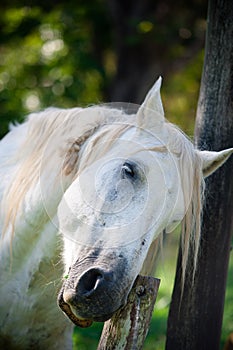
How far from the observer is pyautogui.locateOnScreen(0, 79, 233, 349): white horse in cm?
281

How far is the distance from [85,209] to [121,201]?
0.20m

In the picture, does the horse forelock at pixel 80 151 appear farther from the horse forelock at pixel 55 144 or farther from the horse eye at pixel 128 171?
the horse eye at pixel 128 171

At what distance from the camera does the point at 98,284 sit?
2688 millimetres

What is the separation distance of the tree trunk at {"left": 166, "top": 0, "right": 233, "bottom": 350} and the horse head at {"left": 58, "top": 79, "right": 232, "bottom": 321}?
58 cm

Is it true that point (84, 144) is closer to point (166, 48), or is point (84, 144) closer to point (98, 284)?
point (98, 284)

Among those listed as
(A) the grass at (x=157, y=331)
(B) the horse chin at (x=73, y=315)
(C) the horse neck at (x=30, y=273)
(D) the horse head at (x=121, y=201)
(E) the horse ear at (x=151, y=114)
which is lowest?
(A) the grass at (x=157, y=331)

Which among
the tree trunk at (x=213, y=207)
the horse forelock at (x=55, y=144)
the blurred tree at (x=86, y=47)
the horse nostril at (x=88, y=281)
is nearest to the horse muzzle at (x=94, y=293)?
the horse nostril at (x=88, y=281)

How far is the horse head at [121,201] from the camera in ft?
9.02

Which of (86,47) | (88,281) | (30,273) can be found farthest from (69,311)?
(86,47)

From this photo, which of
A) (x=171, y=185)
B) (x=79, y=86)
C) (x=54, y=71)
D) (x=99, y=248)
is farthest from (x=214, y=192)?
(x=54, y=71)

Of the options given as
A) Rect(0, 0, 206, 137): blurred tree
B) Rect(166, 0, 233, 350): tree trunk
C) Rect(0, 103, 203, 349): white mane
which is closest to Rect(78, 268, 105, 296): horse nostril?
Rect(0, 103, 203, 349): white mane

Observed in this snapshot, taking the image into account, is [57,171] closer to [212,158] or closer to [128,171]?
[128,171]

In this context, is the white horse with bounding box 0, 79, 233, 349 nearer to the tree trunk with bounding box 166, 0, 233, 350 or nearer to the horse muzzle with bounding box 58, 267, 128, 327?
the horse muzzle with bounding box 58, 267, 128, 327

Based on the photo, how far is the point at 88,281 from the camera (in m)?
2.73
